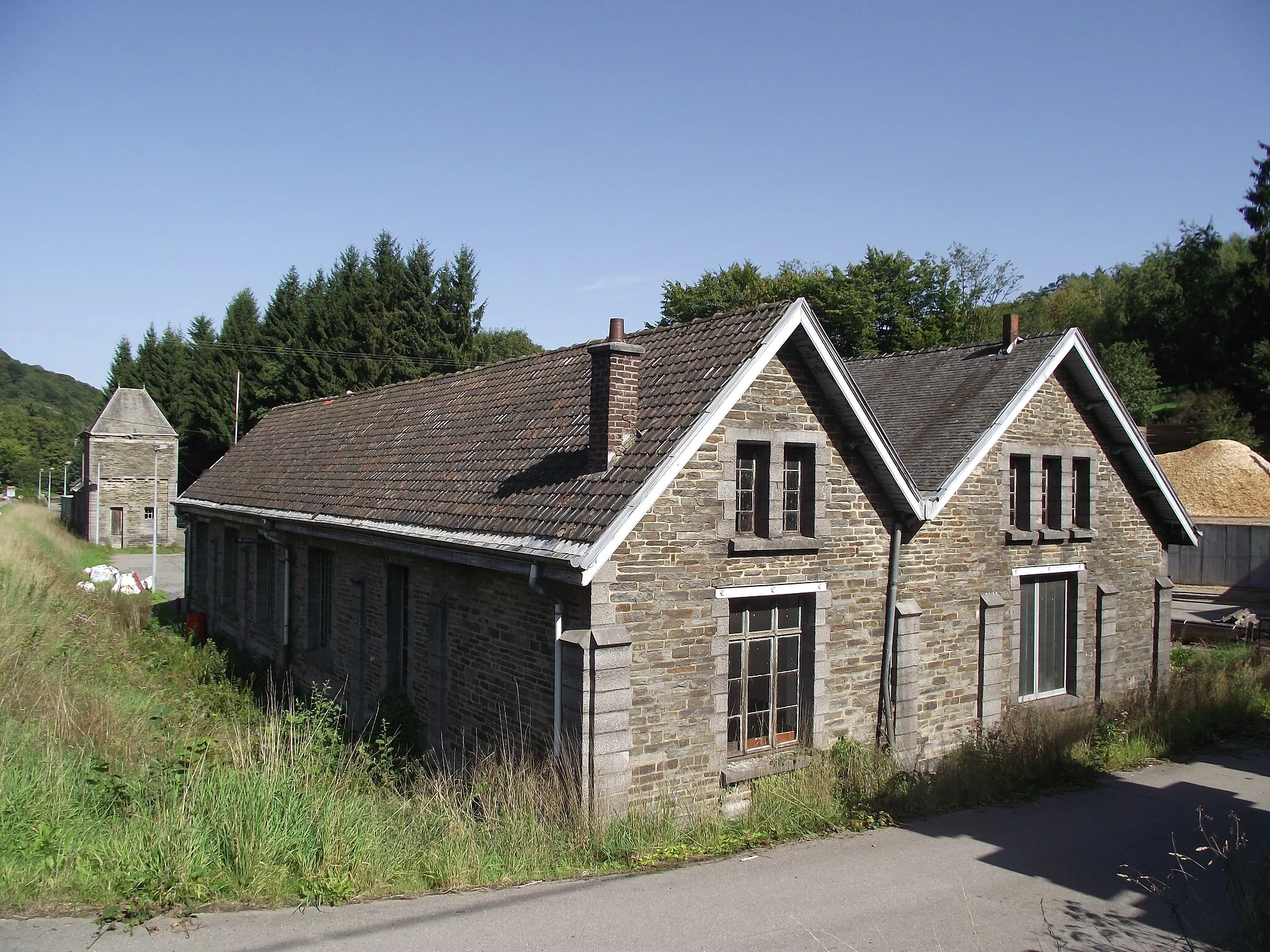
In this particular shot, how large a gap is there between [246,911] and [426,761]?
205 inches

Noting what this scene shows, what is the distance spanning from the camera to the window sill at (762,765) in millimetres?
10211

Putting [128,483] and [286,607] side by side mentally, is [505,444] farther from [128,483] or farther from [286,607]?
[128,483]

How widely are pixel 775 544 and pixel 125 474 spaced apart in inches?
2001

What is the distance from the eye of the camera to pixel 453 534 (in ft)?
36.6

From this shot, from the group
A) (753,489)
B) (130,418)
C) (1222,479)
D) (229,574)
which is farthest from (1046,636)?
(130,418)

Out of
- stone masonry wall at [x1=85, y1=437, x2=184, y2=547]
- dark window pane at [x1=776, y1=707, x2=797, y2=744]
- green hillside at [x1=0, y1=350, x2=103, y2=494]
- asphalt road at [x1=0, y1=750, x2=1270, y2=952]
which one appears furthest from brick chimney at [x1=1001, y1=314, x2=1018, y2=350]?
green hillside at [x1=0, y1=350, x2=103, y2=494]

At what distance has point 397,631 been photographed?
13.3 meters

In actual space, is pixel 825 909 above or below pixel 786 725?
below

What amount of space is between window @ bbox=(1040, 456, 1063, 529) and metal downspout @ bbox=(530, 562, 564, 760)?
939 centimetres

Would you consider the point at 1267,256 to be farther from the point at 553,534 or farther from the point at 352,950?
the point at 352,950

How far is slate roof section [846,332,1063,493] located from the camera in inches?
548

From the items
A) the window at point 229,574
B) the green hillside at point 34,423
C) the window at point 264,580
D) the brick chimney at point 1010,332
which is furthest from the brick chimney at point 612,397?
the green hillside at point 34,423

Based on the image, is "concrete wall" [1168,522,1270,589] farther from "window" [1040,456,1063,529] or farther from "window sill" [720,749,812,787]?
"window sill" [720,749,812,787]

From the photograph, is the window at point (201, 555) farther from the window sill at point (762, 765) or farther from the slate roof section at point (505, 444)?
the window sill at point (762, 765)
